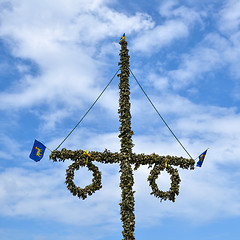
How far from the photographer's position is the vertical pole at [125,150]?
48.9ft

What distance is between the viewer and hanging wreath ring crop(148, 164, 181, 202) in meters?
16.2

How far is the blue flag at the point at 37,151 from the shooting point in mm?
15727

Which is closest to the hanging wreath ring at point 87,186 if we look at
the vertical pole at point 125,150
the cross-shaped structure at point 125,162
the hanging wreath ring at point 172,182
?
the cross-shaped structure at point 125,162

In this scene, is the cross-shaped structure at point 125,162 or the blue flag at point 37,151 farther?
the blue flag at point 37,151

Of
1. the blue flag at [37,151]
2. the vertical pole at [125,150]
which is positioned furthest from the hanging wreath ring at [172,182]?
the blue flag at [37,151]

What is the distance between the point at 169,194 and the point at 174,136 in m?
2.43

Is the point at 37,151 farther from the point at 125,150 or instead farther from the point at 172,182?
the point at 172,182

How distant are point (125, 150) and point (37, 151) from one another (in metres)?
3.26

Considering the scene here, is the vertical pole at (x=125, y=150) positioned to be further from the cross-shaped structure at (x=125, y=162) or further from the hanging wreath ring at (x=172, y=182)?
the hanging wreath ring at (x=172, y=182)

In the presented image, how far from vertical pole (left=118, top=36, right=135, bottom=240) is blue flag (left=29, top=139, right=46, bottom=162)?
2.92m

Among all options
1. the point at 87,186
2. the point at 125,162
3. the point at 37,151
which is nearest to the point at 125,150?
the point at 125,162

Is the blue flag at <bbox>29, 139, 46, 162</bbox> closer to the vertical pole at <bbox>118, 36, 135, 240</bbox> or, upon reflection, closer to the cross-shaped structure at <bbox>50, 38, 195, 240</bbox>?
the cross-shaped structure at <bbox>50, 38, 195, 240</bbox>

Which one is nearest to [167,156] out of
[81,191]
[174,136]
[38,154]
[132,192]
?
[174,136]

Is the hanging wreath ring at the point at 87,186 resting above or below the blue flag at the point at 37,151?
below
